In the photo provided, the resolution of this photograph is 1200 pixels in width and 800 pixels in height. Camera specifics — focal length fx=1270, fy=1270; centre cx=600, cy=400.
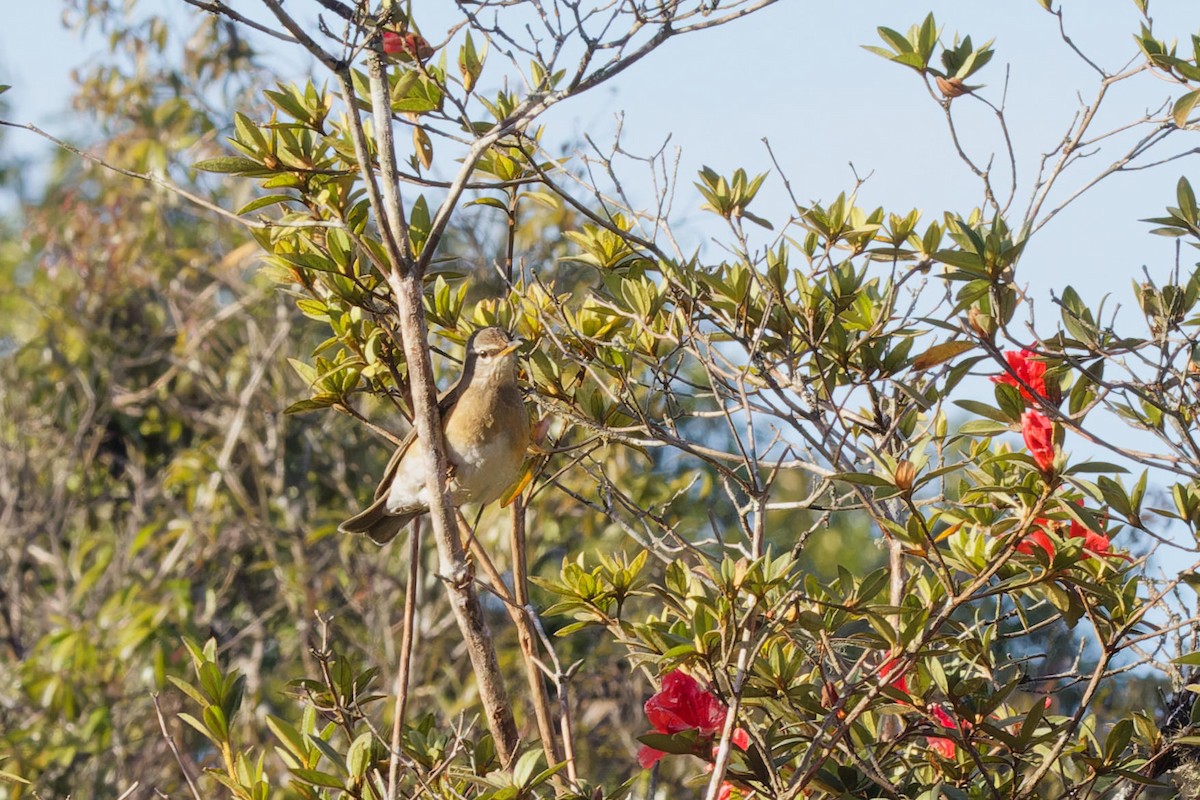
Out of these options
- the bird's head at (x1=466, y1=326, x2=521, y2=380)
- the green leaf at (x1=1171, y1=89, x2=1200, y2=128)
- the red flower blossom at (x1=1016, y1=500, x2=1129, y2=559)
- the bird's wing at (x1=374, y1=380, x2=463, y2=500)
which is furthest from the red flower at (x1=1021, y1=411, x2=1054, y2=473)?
the bird's wing at (x1=374, y1=380, x2=463, y2=500)

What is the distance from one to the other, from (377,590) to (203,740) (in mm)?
1533

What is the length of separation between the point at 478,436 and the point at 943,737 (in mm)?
1538

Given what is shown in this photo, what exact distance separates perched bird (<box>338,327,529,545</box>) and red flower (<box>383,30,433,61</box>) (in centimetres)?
73

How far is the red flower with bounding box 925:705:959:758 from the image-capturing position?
98.3 inches

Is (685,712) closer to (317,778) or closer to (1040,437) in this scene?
(317,778)

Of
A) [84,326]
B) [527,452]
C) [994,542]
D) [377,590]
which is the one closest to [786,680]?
[994,542]

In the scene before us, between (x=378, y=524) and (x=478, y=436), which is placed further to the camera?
(x=378, y=524)

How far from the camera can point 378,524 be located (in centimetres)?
394

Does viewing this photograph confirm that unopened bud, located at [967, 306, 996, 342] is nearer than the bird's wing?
Yes

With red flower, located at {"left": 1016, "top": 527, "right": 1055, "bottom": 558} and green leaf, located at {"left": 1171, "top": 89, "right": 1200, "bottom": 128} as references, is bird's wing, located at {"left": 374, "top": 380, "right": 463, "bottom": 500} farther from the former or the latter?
green leaf, located at {"left": 1171, "top": 89, "right": 1200, "bottom": 128}

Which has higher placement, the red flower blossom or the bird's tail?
the red flower blossom

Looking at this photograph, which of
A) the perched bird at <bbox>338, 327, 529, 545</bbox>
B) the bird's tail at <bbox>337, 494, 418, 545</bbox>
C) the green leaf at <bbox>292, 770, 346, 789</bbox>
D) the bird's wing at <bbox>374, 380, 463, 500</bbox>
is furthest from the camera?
the bird's tail at <bbox>337, 494, 418, 545</bbox>

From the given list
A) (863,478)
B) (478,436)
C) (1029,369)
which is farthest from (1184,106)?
(478,436)

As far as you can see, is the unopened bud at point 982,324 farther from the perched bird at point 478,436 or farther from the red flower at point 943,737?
the perched bird at point 478,436
